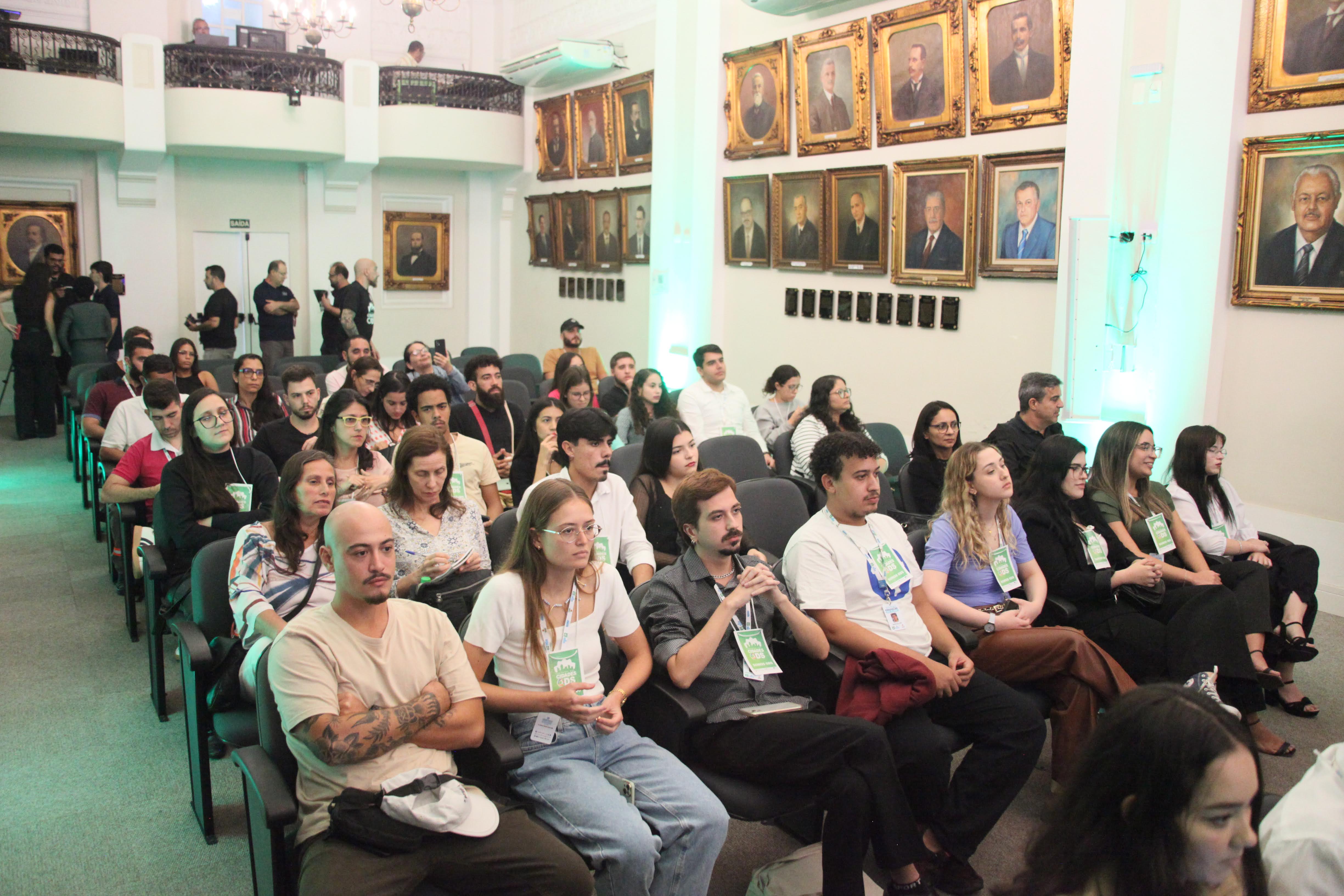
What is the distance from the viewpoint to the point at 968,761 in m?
3.42

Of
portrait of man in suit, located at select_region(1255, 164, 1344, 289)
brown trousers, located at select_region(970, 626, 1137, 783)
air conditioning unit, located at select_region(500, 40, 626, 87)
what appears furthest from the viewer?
air conditioning unit, located at select_region(500, 40, 626, 87)

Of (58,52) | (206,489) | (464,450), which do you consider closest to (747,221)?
(464,450)

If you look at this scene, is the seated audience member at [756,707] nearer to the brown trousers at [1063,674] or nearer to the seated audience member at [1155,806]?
the brown trousers at [1063,674]

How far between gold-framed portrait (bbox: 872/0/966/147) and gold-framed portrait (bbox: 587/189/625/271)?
4871mm

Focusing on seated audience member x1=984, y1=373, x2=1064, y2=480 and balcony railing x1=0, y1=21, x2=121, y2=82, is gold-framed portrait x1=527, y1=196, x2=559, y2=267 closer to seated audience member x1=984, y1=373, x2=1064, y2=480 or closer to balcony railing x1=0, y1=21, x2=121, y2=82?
balcony railing x1=0, y1=21, x2=121, y2=82

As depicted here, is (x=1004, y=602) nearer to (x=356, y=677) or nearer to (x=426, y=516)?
(x=426, y=516)

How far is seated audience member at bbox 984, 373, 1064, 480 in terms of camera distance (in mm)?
5797

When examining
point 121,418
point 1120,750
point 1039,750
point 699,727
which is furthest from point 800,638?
point 121,418

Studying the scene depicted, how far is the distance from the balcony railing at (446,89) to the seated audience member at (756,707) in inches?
487

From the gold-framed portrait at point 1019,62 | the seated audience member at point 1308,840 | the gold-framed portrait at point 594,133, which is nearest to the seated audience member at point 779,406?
the gold-framed portrait at point 1019,62

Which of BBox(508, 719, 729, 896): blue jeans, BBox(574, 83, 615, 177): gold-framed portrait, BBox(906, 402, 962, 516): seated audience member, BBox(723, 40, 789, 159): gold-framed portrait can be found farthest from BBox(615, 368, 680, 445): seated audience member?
BBox(574, 83, 615, 177): gold-framed portrait

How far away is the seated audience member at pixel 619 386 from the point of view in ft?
27.0

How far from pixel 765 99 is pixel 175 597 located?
762 cm

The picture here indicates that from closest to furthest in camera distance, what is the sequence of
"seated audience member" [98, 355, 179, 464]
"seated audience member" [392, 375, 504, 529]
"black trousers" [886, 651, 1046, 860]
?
"black trousers" [886, 651, 1046, 860], "seated audience member" [392, 375, 504, 529], "seated audience member" [98, 355, 179, 464]
